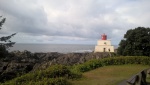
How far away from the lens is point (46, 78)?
13617 mm

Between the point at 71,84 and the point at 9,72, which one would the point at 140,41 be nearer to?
the point at 9,72

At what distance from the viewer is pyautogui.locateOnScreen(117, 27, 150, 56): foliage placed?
28831 millimetres

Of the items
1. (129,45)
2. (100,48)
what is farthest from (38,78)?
(100,48)

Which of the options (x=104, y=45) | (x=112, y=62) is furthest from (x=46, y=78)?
(x=104, y=45)

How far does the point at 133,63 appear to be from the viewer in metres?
23.5

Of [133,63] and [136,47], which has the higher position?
[136,47]

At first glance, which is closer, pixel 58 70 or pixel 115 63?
pixel 58 70

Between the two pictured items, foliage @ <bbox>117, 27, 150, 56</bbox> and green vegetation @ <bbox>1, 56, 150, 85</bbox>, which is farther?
foliage @ <bbox>117, 27, 150, 56</bbox>

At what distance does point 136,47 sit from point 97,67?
9.20m

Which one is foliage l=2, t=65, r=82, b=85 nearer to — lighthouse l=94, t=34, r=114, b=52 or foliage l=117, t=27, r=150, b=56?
foliage l=117, t=27, r=150, b=56

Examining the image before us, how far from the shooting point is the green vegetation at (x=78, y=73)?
13.1m

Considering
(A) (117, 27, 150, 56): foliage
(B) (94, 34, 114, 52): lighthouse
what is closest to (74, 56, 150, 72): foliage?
(A) (117, 27, 150, 56): foliage

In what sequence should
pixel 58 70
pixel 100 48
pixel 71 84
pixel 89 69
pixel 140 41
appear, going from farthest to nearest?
pixel 100 48 → pixel 140 41 → pixel 89 69 → pixel 58 70 → pixel 71 84

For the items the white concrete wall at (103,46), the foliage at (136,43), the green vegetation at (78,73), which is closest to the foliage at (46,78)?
the green vegetation at (78,73)
